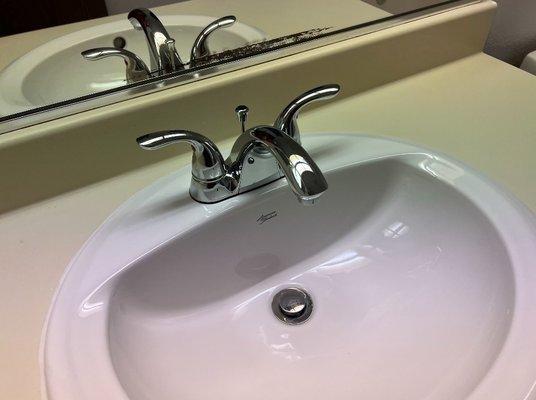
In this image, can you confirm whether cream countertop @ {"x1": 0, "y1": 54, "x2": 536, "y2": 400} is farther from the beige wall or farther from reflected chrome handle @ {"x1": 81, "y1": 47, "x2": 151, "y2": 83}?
the beige wall

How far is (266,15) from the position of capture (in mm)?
765

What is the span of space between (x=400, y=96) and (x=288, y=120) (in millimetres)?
315

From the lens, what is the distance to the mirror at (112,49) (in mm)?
620

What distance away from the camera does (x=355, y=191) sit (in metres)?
0.69

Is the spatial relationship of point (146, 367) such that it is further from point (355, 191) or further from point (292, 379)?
point (355, 191)

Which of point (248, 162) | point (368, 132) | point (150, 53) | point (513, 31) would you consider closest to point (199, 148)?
point (248, 162)

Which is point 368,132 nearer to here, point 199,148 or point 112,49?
point 199,148

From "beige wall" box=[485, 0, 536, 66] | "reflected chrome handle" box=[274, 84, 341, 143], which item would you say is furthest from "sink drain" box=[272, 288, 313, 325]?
"beige wall" box=[485, 0, 536, 66]

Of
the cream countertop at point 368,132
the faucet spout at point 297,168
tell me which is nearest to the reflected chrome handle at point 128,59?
the cream countertop at point 368,132

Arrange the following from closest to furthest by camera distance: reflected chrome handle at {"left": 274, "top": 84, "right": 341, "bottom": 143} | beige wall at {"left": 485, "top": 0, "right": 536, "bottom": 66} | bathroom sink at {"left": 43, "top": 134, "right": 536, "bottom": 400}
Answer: bathroom sink at {"left": 43, "top": 134, "right": 536, "bottom": 400} < reflected chrome handle at {"left": 274, "top": 84, "right": 341, "bottom": 143} < beige wall at {"left": 485, "top": 0, "right": 536, "bottom": 66}

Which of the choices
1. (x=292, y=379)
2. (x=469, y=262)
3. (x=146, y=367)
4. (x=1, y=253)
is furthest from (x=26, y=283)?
(x=469, y=262)

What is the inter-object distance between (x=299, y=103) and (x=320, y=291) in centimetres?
28

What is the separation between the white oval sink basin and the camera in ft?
2.08

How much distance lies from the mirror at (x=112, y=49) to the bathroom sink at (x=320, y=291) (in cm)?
16
